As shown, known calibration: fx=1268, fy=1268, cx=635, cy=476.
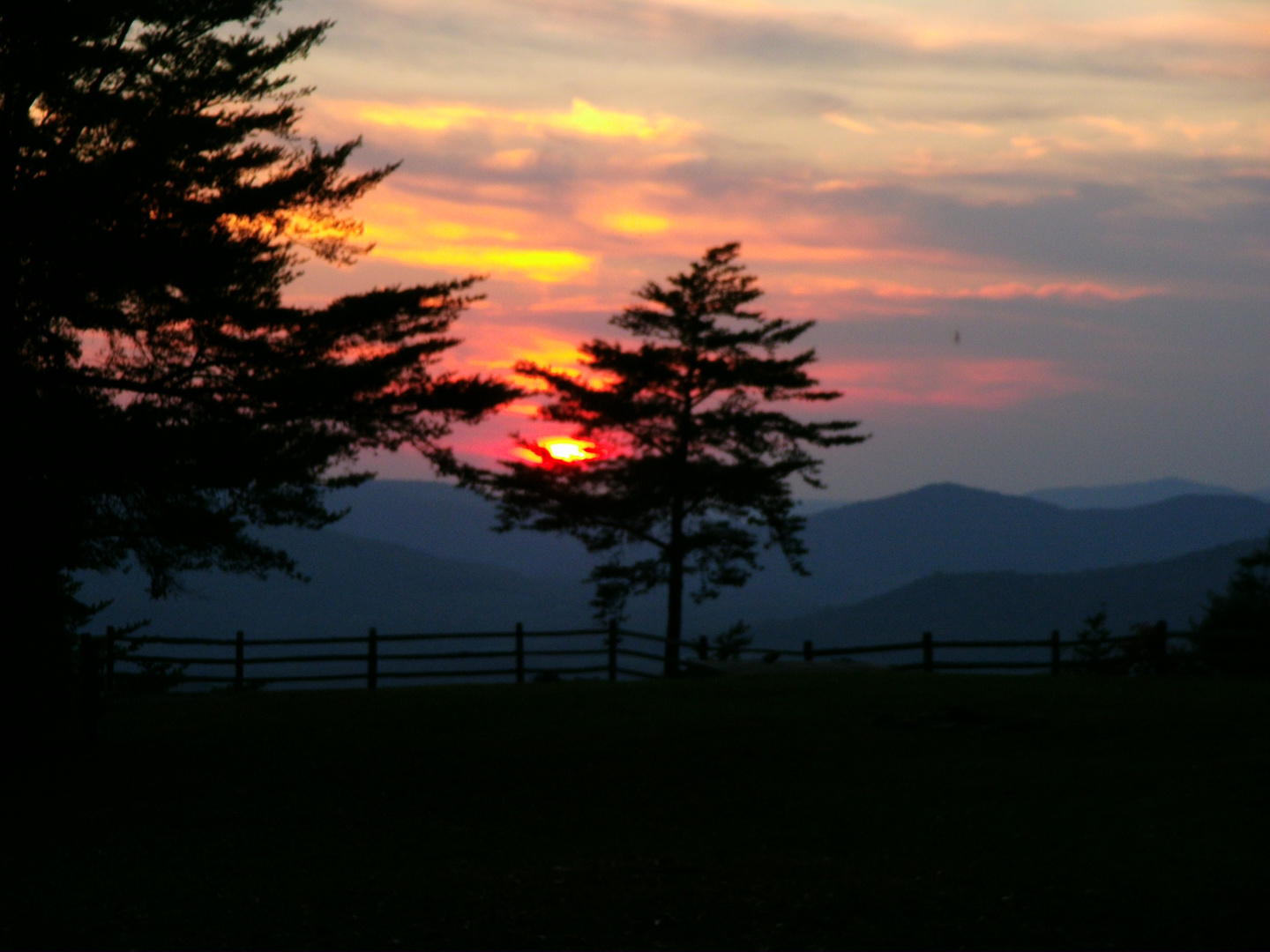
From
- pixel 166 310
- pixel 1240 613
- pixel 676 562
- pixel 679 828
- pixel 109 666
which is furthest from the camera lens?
pixel 676 562

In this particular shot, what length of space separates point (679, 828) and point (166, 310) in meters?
10.4

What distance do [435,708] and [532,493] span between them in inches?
659

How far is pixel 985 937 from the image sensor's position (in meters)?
7.98

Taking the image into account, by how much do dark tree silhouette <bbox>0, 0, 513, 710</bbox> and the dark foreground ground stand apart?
133 inches

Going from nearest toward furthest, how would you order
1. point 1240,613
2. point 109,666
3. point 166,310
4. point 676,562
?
point 166,310 < point 109,666 < point 1240,613 < point 676,562

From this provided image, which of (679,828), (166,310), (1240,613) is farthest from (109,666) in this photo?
(1240,613)

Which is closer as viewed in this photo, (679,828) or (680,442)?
(679,828)

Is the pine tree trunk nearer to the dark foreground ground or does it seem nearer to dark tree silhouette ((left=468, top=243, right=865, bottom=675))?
dark tree silhouette ((left=468, top=243, right=865, bottom=675))

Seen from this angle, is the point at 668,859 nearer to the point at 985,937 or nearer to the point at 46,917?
the point at 985,937

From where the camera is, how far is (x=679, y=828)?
1148 centimetres

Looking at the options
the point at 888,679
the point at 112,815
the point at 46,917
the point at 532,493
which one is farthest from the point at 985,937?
the point at 532,493

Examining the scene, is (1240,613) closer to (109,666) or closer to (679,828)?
(679,828)

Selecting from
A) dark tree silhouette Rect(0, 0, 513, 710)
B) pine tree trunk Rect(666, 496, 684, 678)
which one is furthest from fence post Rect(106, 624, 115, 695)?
pine tree trunk Rect(666, 496, 684, 678)

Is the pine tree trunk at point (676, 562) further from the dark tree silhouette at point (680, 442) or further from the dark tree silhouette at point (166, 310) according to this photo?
the dark tree silhouette at point (166, 310)
